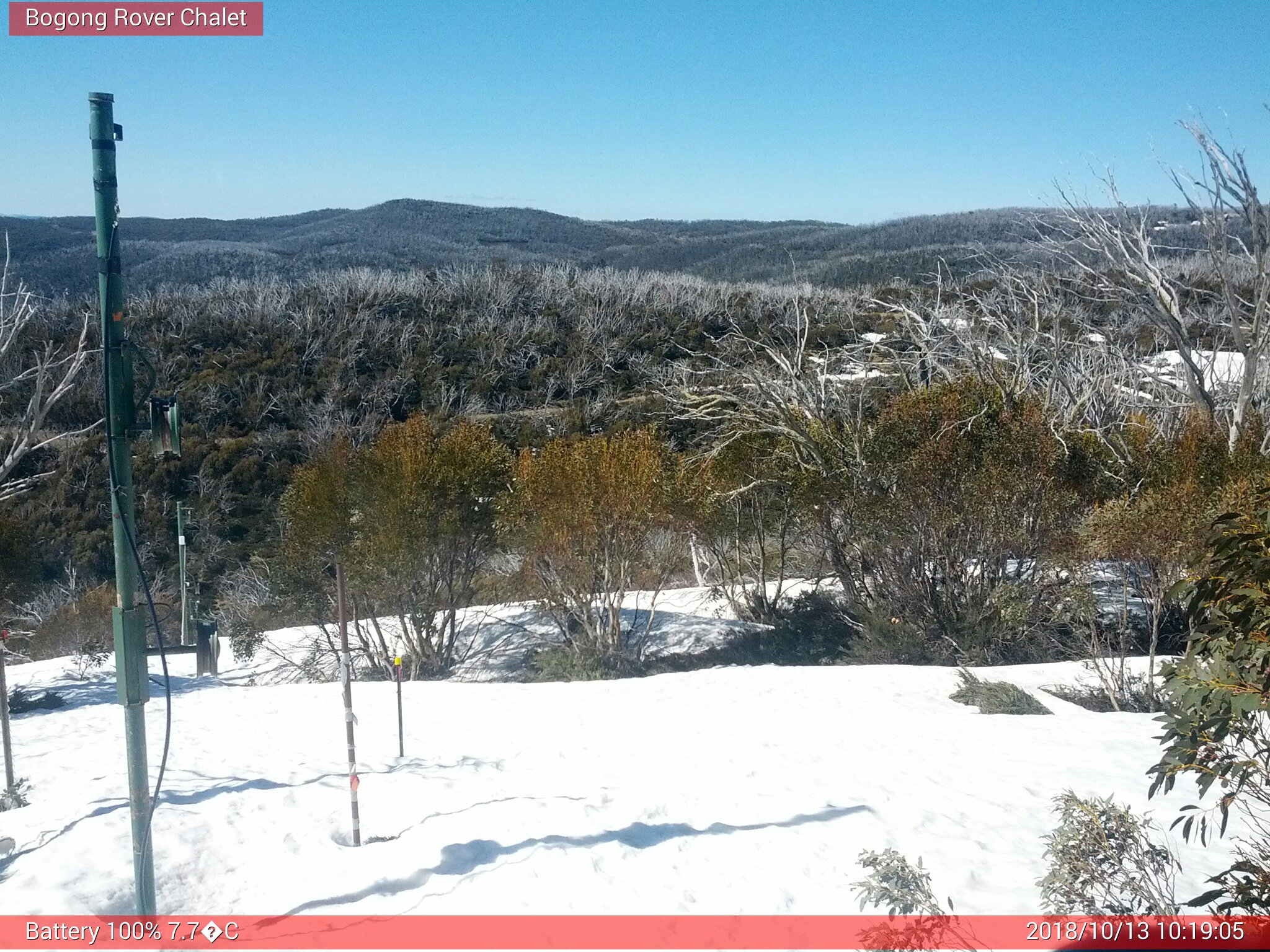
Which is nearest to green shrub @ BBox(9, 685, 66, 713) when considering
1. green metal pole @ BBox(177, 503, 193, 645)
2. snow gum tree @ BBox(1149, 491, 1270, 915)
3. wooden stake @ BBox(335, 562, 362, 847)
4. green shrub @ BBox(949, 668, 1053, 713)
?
green metal pole @ BBox(177, 503, 193, 645)

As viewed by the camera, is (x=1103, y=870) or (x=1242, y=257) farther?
(x=1242, y=257)

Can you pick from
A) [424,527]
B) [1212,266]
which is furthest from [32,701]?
[1212,266]

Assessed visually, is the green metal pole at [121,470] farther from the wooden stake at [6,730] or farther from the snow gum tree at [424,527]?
the snow gum tree at [424,527]

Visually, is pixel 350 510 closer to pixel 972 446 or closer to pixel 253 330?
pixel 972 446

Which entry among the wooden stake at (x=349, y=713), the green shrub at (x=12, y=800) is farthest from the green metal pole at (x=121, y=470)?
the green shrub at (x=12, y=800)

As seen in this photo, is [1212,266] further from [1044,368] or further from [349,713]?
[349,713]

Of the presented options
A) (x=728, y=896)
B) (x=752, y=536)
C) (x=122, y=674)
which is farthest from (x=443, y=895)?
(x=752, y=536)

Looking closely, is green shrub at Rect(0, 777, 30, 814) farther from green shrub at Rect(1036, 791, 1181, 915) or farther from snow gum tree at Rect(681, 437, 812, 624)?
snow gum tree at Rect(681, 437, 812, 624)

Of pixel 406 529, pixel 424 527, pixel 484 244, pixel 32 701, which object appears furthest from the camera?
pixel 484 244
